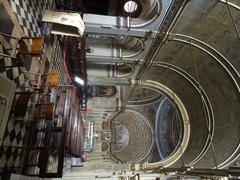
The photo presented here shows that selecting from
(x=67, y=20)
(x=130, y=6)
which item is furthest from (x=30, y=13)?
(x=130, y=6)

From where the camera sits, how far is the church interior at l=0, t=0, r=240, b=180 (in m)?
3.95

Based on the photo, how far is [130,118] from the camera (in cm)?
1473

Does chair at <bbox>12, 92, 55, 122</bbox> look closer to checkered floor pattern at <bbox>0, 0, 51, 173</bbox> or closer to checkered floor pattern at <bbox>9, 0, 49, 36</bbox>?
checkered floor pattern at <bbox>0, 0, 51, 173</bbox>

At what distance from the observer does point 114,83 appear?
10789 mm

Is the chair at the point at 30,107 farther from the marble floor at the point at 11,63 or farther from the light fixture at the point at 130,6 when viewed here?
the light fixture at the point at 130,6

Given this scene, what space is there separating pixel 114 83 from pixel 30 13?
6.42 meters

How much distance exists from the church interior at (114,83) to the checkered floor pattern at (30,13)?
2 cm

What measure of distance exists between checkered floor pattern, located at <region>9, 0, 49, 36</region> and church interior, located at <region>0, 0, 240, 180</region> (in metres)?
0.02

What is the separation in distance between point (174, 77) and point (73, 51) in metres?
4.53

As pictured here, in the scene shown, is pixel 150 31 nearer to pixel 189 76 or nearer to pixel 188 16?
pixel 188 16

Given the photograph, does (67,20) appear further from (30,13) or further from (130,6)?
(130,6)

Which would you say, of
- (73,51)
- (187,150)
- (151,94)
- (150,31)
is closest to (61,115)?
(73,51)

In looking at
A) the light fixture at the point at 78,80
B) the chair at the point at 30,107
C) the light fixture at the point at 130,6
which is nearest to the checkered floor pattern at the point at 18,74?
the chair at the point at 30,107

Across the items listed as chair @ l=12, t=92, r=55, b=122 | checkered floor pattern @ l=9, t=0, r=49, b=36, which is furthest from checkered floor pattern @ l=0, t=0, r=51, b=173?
chair @ l=12, t=92, r=55, b=122
